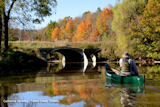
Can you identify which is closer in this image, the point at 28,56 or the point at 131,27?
the point at 131,27

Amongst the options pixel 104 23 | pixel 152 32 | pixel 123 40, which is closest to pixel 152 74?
pixel 152 32

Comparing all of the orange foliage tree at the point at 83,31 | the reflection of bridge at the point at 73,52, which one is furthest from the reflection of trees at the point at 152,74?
the orange foliage tree at the point at 83,31

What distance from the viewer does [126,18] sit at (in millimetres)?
28172

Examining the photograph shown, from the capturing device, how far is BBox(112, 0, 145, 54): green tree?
92.2 ft

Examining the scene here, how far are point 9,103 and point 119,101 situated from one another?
397 cm

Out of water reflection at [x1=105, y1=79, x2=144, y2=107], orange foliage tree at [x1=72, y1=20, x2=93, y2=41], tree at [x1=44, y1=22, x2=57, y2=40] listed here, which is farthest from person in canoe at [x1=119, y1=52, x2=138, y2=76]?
orange foliage tree at [x1=72, y1=20, x2=93, y2=41]

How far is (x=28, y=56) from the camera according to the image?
29797mm

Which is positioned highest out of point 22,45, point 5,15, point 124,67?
point 5,15

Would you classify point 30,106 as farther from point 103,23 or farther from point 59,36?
point 59,36

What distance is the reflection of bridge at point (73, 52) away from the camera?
3330cm

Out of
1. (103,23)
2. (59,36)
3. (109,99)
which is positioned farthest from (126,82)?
(59,36)

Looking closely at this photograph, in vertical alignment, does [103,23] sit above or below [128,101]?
above

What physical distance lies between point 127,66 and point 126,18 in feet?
56.1

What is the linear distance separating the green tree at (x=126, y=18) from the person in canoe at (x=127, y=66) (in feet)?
51.8
